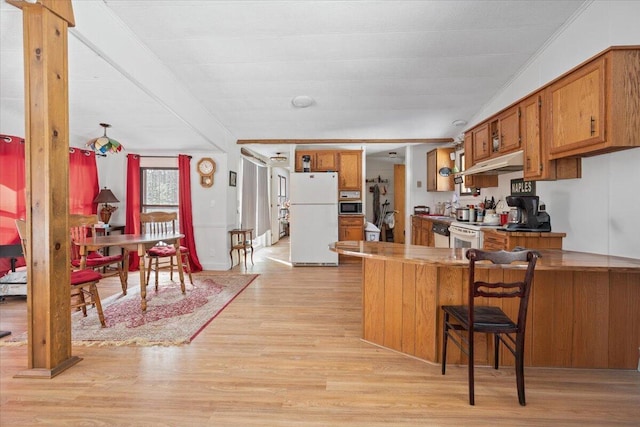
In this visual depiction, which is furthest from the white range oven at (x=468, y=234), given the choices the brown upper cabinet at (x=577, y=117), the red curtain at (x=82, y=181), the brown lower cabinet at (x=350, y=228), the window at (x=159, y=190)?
the red curtain at (x=82, y=181)

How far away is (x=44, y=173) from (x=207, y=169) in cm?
352

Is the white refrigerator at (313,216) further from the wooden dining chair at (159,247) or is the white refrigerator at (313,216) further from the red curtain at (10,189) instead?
the red curtain at (10,189)

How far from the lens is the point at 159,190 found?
18.7ft

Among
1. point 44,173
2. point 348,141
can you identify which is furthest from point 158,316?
point 348,141

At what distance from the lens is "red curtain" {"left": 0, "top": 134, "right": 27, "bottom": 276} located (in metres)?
3.66

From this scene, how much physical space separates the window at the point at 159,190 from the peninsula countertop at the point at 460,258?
427 centimetres

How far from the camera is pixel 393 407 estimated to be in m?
1.76

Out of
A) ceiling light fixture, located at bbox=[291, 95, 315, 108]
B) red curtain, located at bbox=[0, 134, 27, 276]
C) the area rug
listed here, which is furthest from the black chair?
red curtain, located at bbox=[0, 134, 27, 276]

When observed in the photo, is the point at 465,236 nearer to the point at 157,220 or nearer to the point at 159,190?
the point at 157,220

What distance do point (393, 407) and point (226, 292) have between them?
274cm

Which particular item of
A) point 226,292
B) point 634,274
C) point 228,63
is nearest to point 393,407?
point 634,274

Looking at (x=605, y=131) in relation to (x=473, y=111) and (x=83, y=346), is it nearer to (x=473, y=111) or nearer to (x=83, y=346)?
(x=473, y=111)

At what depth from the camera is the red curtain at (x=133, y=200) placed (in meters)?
5.31

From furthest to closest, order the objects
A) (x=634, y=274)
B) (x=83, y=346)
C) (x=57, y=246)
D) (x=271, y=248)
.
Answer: (x=271, y=248), (x=83, y=346), (x=634, y=274), (x=57, y=246)
